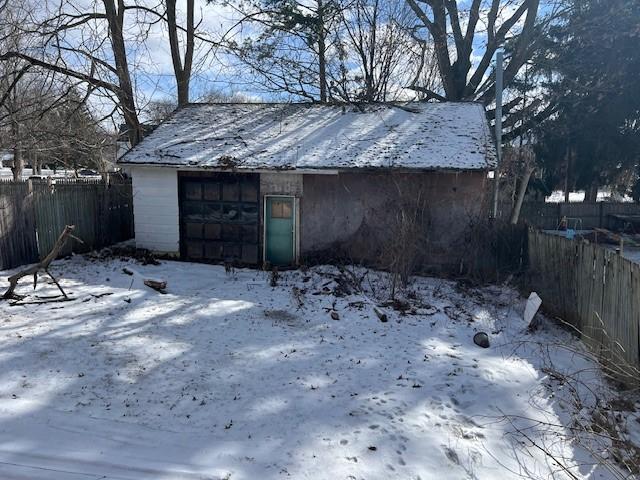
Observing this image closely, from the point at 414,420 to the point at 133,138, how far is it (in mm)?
16538

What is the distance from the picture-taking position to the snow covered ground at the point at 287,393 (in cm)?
371

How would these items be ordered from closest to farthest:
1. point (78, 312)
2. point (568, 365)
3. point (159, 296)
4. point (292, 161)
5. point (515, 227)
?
point (568, 365), point (78, 312), point (159, 296), point (515, 227), point (292, 161)

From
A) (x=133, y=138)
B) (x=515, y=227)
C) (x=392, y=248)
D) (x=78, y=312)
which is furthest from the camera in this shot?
(x=133, y=138)

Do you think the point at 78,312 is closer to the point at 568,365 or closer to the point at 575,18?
the point at 568,365

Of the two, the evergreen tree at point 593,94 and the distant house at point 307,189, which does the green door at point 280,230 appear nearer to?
the distant house at point 307,189

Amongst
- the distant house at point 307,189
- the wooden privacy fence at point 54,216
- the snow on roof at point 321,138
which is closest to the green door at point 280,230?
the distant house at point 307,189

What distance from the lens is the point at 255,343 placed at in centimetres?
638

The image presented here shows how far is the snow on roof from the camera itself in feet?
37.6

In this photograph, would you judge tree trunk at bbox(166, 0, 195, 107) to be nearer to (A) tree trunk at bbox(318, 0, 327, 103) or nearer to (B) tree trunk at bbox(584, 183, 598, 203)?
(A) tree trunk at bbox(318, 0, 327, 103)

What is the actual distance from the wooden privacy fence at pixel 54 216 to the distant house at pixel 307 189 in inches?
50.9

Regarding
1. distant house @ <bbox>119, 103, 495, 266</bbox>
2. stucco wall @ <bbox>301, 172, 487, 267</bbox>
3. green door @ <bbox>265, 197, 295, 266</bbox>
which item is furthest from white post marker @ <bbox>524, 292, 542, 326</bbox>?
green door @ <bbox>265, 197, 295, 266</bbox>

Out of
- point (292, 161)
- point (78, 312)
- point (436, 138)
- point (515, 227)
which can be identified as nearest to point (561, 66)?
point (436, 138)

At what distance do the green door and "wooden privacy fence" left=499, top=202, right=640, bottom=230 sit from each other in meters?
16.2

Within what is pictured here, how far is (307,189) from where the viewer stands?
1194cm
